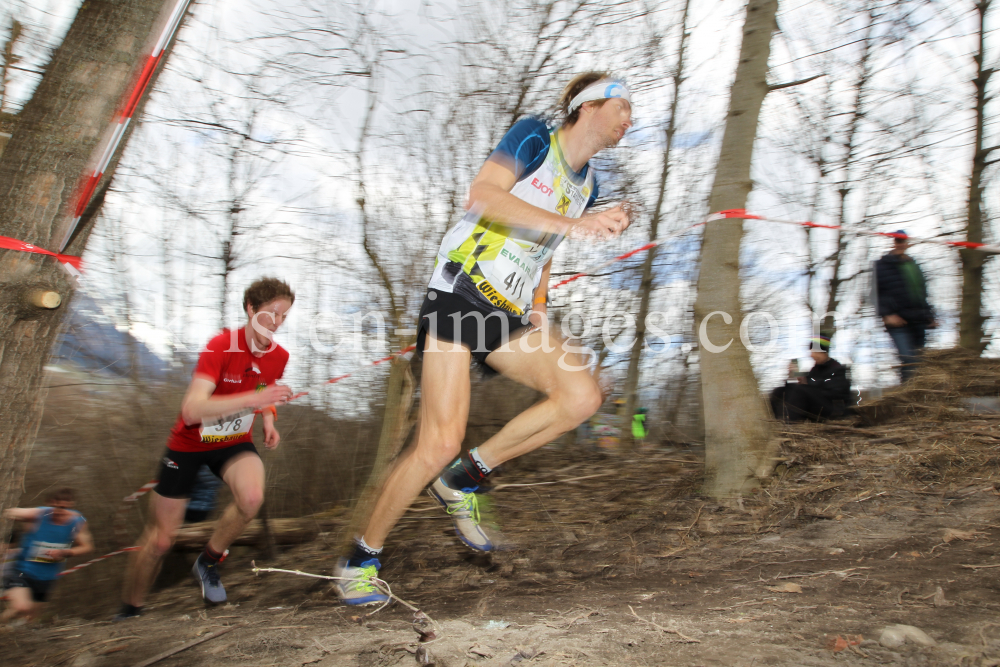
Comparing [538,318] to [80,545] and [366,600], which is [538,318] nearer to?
[366,600]

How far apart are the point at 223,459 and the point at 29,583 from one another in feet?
6.75

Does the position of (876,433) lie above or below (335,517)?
above

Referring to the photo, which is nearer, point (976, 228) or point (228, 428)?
point (228, 428)

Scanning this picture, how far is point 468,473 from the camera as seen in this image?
9.05 feet

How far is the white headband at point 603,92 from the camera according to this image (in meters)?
2.51

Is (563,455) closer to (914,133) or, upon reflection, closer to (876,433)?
(876,433)

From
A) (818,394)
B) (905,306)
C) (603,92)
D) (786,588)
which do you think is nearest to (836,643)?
(786,588)

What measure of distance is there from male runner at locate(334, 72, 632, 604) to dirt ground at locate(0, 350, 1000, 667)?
1.62ft

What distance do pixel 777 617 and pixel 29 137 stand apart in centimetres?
A: 319

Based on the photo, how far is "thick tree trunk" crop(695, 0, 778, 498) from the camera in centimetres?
346

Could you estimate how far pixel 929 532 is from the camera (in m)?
2.51

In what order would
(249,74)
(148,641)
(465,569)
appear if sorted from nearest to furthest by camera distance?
(148,641) < (465,569) < (249,74)

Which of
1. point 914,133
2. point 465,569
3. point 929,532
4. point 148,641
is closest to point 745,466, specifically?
point 929,532

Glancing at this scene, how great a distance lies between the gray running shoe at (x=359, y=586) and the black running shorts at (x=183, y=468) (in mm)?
1196
